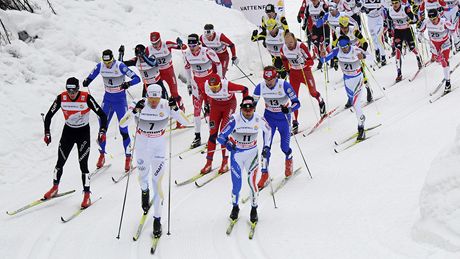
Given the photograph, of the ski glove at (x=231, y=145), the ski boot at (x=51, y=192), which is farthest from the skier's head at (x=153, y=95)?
the ski boot at (x=51, y=192)

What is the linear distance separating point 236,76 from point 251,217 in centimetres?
1050

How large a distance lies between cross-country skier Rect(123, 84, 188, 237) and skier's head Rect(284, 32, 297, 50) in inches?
179

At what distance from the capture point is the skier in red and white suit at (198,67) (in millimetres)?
12184

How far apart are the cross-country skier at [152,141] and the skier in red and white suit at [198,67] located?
3.81m

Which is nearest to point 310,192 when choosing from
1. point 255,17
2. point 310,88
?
point 310,88

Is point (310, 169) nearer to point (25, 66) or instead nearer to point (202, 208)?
point (202, 208)

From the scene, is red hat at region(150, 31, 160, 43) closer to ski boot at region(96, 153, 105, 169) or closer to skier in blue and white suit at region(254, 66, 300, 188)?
ski boot at region(96, 153, 105, 169)

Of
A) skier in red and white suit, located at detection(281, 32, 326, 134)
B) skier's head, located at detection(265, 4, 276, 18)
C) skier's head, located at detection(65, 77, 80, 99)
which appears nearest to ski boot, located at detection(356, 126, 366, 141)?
skier in red and white suit, located at detection(281, 32, 326, 134)

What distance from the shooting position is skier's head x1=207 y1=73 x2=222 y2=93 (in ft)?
33.0

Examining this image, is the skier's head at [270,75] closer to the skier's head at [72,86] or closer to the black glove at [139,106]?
the black glove at [139,106]

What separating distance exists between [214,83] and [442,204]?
16.3ft

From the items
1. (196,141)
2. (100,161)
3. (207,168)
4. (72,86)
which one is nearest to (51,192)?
(100,161)

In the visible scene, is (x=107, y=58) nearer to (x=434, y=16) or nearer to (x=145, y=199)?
(x=145, y=199)

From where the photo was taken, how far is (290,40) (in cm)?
1227
